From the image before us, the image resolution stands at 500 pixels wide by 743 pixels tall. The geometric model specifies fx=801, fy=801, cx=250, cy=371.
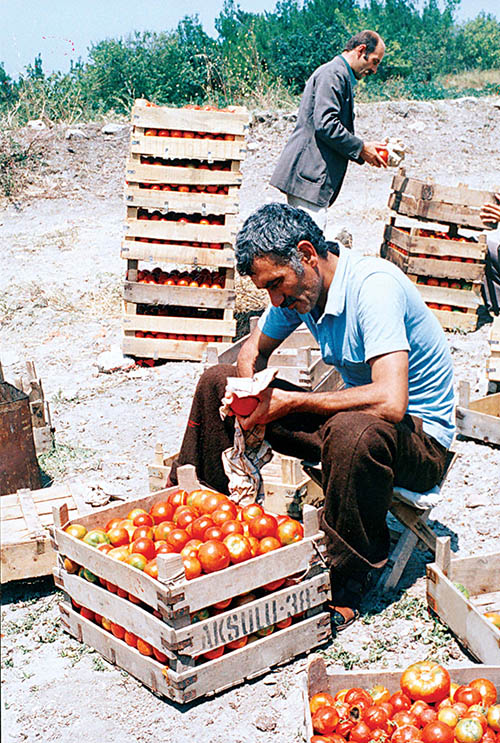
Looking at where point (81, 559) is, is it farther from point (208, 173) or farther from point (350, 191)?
point (350, 191)

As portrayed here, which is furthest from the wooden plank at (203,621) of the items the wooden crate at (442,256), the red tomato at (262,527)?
the wooden crate at (442,256)

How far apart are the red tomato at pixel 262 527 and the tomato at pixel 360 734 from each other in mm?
948

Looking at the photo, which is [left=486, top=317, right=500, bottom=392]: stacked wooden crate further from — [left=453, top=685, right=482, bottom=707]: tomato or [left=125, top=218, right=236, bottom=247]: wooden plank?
[left=453, top=685, right=482, bottom=707]: tomato

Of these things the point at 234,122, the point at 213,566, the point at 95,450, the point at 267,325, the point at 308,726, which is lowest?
the point at 95,450

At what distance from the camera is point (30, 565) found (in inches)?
163

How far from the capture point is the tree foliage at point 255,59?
66.1 feet

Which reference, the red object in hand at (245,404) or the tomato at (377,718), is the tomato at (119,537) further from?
the tomato at (377,718)

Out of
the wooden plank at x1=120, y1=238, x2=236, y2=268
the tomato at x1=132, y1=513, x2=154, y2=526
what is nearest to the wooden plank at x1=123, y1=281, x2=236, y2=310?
the wooden plank at x1=120, y1=238, x2=236, y2=268

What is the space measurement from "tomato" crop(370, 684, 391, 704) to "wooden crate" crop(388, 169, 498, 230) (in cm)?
597

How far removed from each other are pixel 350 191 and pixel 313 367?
402 inches

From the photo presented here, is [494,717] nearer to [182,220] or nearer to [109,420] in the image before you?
[109,420]

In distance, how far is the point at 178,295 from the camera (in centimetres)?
767

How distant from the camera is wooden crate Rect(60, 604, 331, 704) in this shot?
10.8 ft

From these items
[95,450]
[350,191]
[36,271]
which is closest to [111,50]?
[350,191]
